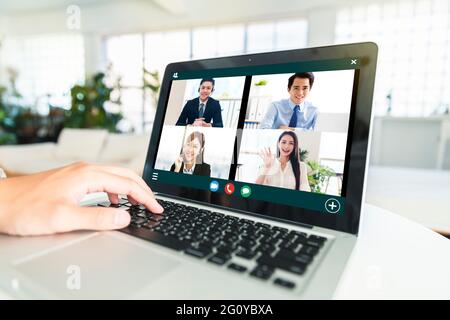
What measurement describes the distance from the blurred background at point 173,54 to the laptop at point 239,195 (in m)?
1.98

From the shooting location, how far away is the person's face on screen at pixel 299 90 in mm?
496

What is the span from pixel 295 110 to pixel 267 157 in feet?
0.30

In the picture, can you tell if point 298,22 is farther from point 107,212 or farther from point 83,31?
point 107,212

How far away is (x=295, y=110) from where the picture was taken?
1.63 feet

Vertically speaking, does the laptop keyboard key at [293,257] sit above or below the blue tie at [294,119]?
below

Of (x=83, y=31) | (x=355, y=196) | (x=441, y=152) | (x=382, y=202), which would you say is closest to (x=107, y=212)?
(x=355, y=196)

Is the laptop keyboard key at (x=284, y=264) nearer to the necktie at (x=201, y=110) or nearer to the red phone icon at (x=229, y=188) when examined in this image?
the red phone icon at (x=229, y=188)

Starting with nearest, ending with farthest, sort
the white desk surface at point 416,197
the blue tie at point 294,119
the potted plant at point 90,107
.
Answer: the blue tie at point 294,119
the white desk surface at point 416,197
the potted plant at point 90,107

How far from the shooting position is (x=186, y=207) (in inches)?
20.5

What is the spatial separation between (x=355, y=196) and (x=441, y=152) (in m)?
3.84

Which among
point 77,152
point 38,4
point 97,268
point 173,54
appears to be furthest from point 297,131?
point 38,4

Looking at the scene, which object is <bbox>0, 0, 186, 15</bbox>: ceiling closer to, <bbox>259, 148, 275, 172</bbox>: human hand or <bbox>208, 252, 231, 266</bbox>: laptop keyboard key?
<bbox>259, 148, 275, 172</bbox>: human hand

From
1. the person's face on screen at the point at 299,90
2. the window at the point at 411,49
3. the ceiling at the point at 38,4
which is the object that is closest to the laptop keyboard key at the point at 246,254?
the person's face on screen at the point at 299,90
